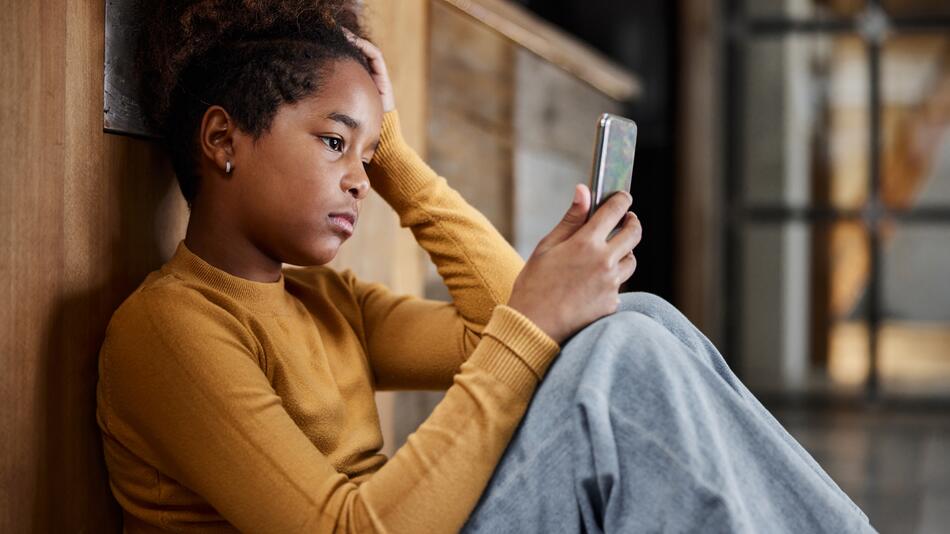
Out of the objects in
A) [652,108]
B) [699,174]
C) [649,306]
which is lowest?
[649,306]

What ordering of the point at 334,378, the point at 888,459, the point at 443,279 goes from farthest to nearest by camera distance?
the point at 888,459 < the point at 443,279 < the point at 334,378

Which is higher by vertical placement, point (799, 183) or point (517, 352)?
point (799, 183)

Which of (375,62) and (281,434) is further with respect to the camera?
(375,62)

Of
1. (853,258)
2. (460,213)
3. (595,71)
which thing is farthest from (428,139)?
(853,258)

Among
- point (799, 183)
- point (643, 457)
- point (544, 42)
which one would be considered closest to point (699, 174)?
point (799, 183)

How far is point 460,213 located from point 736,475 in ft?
1.76

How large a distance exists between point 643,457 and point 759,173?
3769mm

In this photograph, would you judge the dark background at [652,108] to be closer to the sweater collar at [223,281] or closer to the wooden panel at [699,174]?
the wooden panel at [699,174]

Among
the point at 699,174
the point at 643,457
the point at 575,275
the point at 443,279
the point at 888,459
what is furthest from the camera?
the point at 699,174

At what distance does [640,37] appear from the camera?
14.8ft

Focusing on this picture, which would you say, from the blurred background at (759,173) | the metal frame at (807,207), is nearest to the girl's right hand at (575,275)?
the blurred background at (759,173)

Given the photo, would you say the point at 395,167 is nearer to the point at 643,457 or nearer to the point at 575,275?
the point at 575,275

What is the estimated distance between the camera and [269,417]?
0.95m

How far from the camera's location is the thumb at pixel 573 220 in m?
1.05
